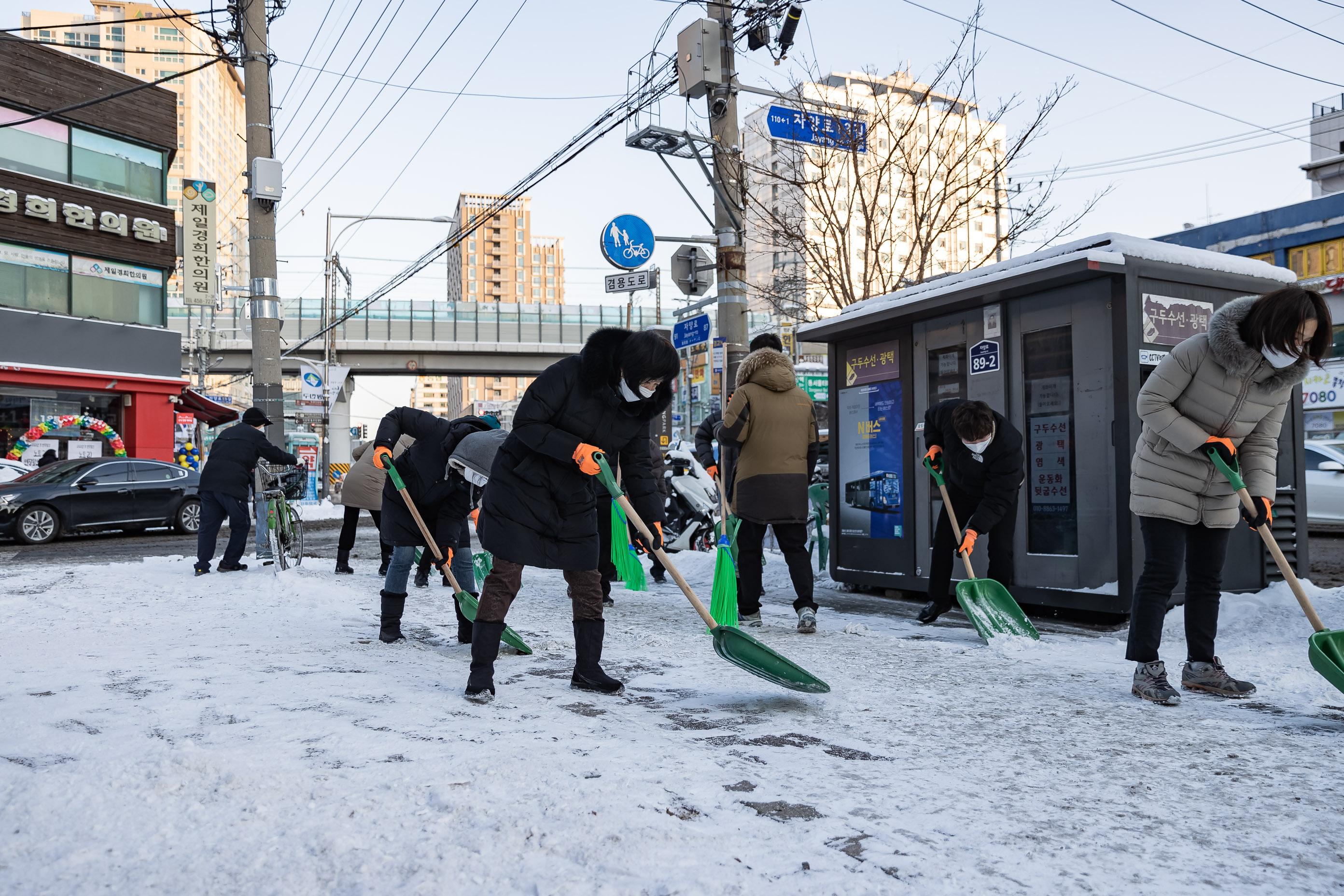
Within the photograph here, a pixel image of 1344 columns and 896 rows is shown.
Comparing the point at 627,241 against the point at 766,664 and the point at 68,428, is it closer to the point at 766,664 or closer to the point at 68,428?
the point at 766,664

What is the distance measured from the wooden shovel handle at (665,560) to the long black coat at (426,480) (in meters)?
1.86

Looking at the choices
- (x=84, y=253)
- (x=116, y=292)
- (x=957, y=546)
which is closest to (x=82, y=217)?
(x=84, y=253)

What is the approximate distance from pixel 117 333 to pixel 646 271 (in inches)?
658

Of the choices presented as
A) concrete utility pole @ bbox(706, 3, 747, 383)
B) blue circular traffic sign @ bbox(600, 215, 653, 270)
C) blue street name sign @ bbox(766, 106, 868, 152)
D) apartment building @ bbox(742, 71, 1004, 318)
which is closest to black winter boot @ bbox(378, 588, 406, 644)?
concrete utility pole @ bbox(706, 3, 747, 383)

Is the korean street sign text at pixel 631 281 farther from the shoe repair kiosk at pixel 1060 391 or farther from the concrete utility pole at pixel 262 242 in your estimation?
the shoe repair kiosk at pixel 1060 391

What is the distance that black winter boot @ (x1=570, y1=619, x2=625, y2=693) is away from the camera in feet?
13.9

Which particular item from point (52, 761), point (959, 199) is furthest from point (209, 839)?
point (959, 199)

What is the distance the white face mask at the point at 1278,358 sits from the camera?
3812 millimetres

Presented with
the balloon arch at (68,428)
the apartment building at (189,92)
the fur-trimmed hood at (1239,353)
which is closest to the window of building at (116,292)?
the balloon arch at (68,428)

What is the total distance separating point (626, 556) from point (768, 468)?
4.19ft

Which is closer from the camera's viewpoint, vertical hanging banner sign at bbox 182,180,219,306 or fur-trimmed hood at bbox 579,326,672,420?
fur-trimmed hood at bbox 579,326,672,420

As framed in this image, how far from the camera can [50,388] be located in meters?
22.3

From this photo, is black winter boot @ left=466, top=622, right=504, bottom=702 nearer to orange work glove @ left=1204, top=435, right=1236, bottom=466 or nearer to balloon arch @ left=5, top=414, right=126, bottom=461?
orange work glove @ left=1204, top=435, right=1236, bottom=466

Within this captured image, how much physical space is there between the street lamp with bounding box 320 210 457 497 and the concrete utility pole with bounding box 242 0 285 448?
37.6 ft
